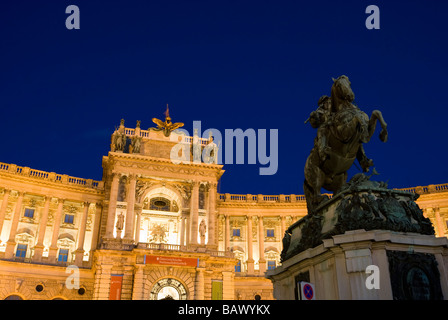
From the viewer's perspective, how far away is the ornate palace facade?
125 feet

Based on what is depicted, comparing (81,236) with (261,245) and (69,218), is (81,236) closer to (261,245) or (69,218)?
(69,218)

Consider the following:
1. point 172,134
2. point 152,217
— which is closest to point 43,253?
point 152,217

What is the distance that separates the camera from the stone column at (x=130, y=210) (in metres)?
40.5

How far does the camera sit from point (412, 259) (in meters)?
6.60

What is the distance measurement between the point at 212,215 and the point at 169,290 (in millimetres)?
9544

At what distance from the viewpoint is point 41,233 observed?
42.7 m

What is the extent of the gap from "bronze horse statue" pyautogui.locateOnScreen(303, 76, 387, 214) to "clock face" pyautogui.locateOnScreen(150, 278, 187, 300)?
31278mm

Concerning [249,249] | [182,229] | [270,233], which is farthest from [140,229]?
[270,233]

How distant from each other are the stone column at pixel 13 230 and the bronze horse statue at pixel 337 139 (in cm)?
3963

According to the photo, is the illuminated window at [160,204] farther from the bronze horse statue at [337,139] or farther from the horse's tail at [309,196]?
the bronze horse statue at [337,139]

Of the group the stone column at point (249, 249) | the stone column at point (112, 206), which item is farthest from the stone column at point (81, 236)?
the stone column at point (249, 249)
